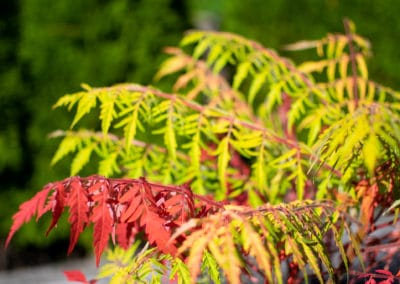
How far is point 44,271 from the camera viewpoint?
5012 mm

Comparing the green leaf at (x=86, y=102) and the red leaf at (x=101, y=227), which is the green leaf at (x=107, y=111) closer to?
the green leaf at (x=86, y=102)

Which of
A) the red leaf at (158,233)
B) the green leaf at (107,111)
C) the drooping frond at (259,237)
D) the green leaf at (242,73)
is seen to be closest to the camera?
the drooping frond at (259,237)

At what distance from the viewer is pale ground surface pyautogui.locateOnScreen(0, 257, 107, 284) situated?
4699 millimetres

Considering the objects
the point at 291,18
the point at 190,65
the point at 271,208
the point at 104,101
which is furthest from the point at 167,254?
the point at 291,18

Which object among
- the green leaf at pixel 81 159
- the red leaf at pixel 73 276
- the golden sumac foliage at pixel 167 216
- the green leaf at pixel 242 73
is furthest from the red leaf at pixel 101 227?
the green leaf at pixel 242 73

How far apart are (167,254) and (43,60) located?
404 cm

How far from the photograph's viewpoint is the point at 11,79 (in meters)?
4.84

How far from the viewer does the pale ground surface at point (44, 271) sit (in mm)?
4699

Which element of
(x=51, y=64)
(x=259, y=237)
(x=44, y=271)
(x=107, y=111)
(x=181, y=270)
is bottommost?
(x=44, y=271)

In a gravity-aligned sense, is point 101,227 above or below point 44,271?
above

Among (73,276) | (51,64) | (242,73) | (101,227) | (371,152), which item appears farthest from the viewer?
(51,64)

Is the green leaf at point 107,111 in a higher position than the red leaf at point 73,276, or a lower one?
higher

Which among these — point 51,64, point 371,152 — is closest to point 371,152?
point 371,152

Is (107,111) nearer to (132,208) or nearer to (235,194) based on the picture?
(132,208)
